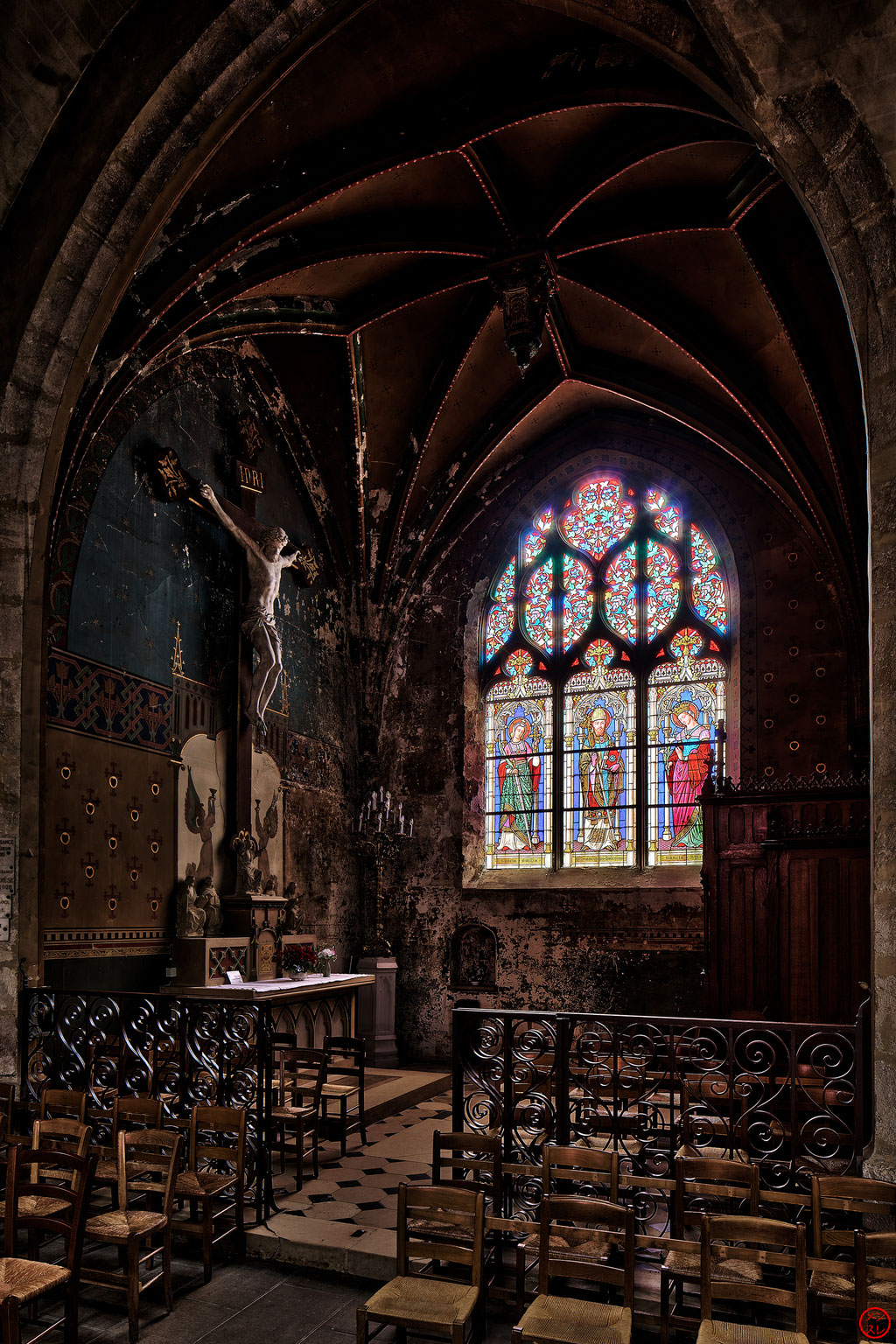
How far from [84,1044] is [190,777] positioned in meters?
3.65

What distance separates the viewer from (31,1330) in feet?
15.8

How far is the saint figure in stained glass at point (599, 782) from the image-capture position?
13.5m

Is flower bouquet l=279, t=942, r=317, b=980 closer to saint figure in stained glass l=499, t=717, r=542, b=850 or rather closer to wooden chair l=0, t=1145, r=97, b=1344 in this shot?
saint figure in stained glass l=499, t=717, r=542, b=850

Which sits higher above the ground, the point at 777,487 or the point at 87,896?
the point at 777,487

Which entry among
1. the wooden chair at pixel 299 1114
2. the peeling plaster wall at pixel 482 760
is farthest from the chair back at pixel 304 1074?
the peeling plaster wall at pixel 482 760

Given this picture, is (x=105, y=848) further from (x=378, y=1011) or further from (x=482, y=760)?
(x=482, y=760)

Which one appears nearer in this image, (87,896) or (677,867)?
(87,896)

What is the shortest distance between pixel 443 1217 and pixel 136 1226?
1684mm

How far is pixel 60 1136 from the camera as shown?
5504mm

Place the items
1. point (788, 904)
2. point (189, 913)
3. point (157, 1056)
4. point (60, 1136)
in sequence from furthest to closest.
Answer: point (788, 904)
point (189, 913)
point (157, 1056)
point (60, 1136)

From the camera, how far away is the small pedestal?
12688 mm

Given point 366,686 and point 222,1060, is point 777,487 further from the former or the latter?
point 222,1060

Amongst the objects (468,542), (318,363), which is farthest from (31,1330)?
(468,542)

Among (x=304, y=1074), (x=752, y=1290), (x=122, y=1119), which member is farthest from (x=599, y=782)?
(x=752, y=1290)
